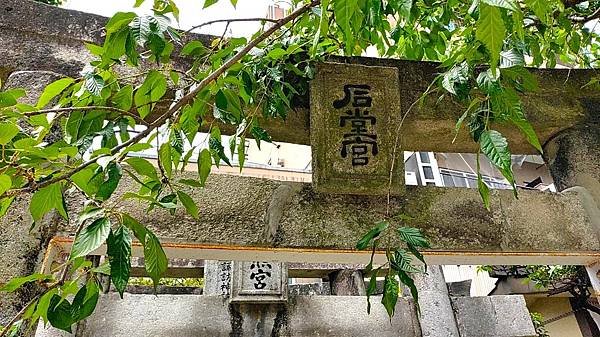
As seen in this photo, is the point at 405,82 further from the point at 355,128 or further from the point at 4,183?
the point at 4,183

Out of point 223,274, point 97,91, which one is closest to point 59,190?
point 97,91

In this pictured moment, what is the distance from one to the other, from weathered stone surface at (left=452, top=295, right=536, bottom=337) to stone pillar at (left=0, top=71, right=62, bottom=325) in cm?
345

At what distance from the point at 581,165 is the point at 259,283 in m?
2.25

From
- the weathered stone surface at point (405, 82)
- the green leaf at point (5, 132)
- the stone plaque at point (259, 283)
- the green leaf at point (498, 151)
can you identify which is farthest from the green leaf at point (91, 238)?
the stone plaque at point (259, 283)

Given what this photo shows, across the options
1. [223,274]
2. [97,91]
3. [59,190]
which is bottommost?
[59,190]

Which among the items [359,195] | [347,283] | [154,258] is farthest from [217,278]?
[154,258]

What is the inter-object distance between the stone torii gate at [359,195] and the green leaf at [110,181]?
Result: 0.63 meters

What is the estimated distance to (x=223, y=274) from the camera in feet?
12.2

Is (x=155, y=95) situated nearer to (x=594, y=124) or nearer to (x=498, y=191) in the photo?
(x=498, y=191)

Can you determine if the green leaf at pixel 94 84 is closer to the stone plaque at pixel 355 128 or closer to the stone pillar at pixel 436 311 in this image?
the stone plaque at pixel 355 128

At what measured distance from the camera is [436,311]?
3.94m

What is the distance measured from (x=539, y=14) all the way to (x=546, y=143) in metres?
1.71

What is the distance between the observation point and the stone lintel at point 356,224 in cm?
170

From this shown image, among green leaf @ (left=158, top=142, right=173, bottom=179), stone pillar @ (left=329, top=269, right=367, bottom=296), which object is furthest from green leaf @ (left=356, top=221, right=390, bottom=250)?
stone pillar @ (left=329, top=269, right=367, bottom=296)
